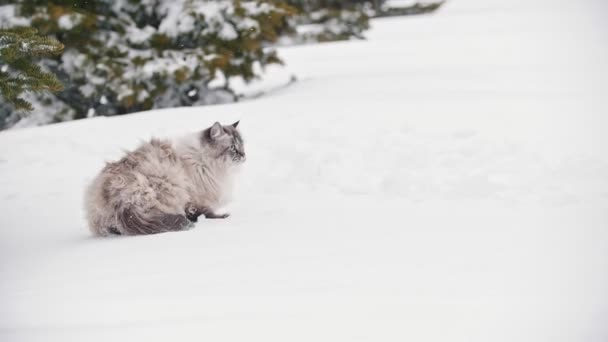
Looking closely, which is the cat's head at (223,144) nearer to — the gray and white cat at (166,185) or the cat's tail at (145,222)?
the gray and white cat at (166,185)

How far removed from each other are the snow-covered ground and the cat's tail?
0.62 feet

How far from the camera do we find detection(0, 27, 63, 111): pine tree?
433 cm

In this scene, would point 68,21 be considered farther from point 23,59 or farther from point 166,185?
point 166,185

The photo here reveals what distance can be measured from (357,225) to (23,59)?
110 inches

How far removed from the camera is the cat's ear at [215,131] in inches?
219

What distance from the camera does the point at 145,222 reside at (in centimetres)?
493

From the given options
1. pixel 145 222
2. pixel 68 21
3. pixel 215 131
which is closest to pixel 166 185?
pixel 145 222

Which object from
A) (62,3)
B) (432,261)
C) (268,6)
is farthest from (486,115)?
(62,3)

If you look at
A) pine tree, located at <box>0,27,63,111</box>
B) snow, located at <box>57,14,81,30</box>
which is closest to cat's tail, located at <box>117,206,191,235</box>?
pine tree, located at <box>0,27,63,111</box>

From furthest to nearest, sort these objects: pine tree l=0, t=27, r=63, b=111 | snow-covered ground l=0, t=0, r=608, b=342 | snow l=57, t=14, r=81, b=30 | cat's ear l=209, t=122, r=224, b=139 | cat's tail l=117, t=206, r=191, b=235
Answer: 1. snow l=57, t=14, r=81, b=30
2. cat's ear l=209, t=122, r=224, b=139
3. cat's tail l=117, t=206, r=191, b=235
4. pine tree l=0, t=27, r=63, b=111
5. snow-covered ground l=0, t=0, r=608, b=342

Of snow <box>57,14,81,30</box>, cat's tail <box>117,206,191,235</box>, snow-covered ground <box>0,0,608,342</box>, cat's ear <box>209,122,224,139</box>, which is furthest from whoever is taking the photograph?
snow <box>57,14,81,30</box>

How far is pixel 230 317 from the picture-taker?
9.82ft

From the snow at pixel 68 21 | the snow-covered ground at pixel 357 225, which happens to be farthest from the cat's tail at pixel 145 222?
the snow at pixel 68 21

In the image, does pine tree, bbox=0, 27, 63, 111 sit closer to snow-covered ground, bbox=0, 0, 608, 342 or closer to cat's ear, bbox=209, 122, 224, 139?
snow-covered ground, bbox=0, 0, 608, 342
